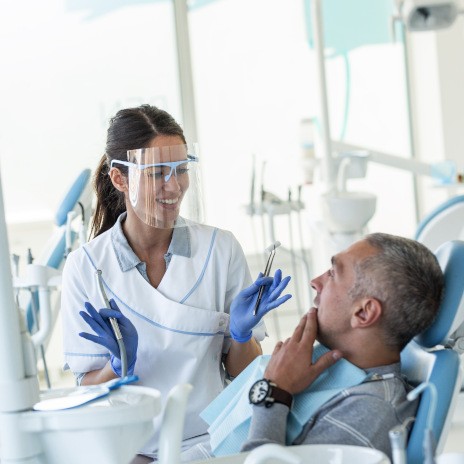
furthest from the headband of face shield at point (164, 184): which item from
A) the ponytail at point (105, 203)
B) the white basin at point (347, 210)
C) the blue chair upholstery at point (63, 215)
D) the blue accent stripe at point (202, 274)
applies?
the white basin at point (347, 210)

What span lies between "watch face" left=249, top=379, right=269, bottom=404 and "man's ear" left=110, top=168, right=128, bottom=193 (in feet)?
2.02

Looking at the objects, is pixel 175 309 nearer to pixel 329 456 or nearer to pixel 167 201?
pixel 167 201

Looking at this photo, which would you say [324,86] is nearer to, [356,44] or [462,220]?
[462,220]

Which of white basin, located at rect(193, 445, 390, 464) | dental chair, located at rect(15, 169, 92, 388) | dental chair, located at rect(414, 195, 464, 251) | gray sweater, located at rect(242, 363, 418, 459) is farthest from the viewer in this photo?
dental chair, located at rect(414, 195, 464, 251)

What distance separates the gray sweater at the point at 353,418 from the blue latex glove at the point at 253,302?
0.31 metres

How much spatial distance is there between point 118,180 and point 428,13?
1.85m

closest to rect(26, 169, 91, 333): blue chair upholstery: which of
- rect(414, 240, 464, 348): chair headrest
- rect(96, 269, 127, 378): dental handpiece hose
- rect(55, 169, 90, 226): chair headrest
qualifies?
rect(55, 169, 90, 226): chair headrest

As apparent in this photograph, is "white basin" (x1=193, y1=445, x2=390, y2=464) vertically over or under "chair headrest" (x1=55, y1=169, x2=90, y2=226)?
under

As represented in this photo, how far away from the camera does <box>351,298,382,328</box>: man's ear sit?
168 cm

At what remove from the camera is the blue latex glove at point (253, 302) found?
6.27 ft

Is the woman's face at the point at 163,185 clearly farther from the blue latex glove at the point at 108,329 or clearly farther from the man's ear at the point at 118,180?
the blue latex glove at the point at 108,329

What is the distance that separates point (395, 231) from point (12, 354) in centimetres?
496

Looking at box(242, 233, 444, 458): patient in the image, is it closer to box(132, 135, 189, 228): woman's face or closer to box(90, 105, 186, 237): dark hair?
box(132, 135, 189, 228): woman's face

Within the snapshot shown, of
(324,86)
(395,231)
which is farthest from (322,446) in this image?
Answer: (395,231)
